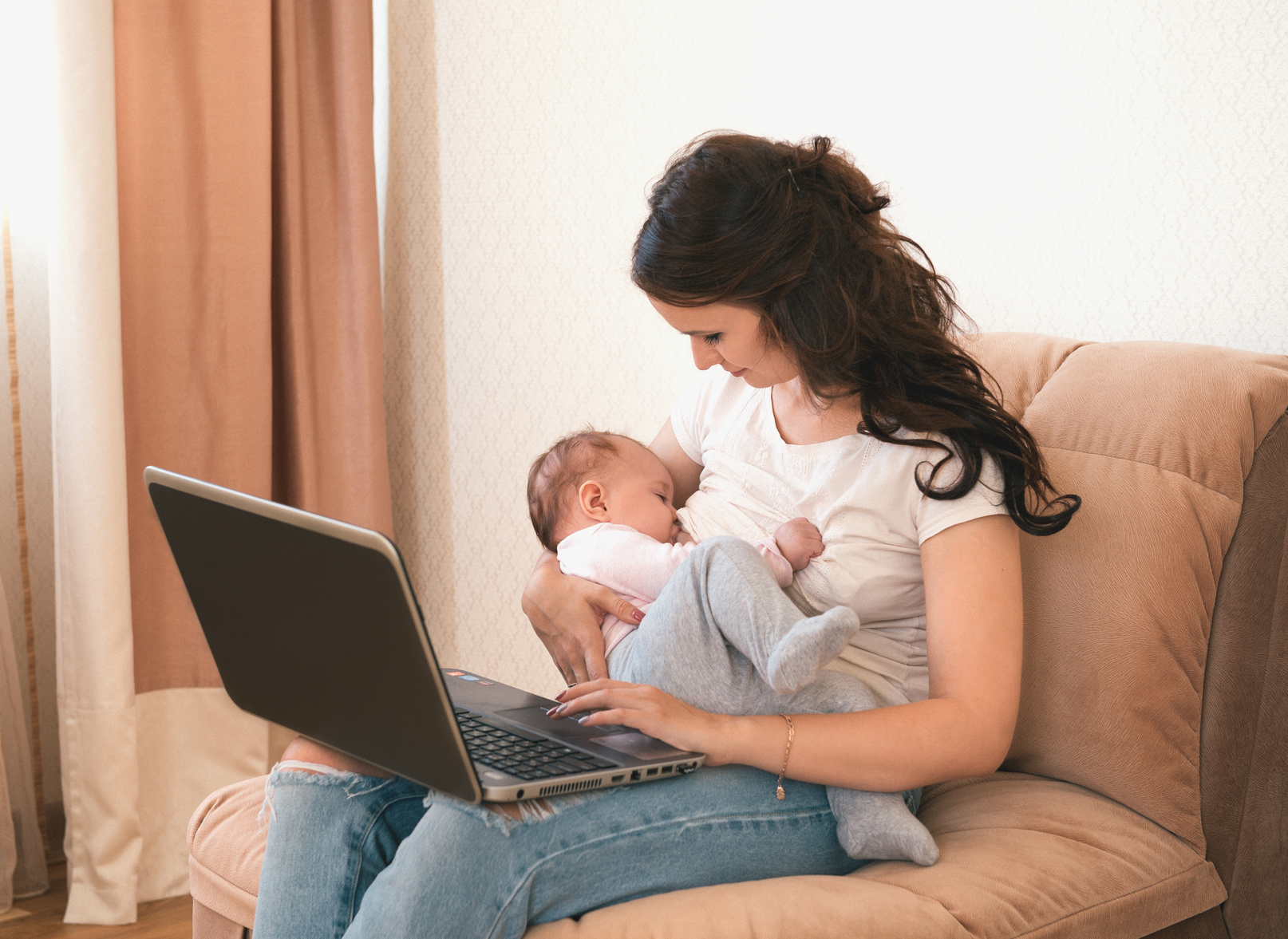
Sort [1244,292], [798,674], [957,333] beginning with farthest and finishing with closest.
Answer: [957,333]
[1244,292]
[798,674]

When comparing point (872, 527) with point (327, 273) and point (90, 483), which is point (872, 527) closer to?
point (90, 483)

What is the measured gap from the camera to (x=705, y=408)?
5.08 feet

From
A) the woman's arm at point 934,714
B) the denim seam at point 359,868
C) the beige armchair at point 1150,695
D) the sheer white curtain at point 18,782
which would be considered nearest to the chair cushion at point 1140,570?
the beige armchair at point 1150,695

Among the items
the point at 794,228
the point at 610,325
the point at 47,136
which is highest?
the point at 47,136

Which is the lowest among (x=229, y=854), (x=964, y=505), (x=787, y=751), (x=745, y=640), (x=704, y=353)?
(x=229, y=854)

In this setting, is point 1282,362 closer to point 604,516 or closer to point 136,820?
point 604,516

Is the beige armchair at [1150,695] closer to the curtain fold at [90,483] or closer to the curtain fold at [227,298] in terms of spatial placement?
the curtain fold at [90,483]

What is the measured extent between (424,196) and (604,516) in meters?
1.36

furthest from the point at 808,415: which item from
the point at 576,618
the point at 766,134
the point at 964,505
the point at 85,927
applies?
the point at 85,927

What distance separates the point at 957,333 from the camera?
163cm

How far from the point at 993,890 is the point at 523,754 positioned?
45cm

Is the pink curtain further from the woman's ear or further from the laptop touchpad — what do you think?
the laptop touchpad

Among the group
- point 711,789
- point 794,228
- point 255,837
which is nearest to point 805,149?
point 794,228

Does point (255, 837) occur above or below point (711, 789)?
below
